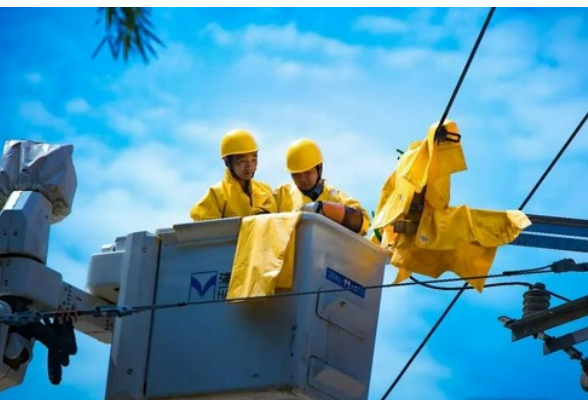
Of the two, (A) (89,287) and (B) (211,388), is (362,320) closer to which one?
(B) (211,388)

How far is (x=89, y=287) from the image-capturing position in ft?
35.7

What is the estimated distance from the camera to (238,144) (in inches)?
420

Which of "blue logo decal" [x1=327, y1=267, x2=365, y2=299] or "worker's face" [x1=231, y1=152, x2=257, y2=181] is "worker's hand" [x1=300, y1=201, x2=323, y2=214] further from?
"worker's face" [x1=231, y1=152, x2=257, y2=181]

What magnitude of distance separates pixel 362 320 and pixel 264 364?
35.0 inches

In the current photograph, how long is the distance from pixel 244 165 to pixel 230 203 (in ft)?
1.20

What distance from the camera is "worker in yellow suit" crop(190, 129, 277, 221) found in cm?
1042

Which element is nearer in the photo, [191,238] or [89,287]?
[191,238]

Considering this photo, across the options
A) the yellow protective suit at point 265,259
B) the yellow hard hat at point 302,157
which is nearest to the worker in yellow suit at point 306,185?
the yellow hard hat at point 302,157

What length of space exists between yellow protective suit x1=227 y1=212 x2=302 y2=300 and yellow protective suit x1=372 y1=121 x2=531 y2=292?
0.69 m

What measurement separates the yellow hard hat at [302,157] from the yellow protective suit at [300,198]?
152mm

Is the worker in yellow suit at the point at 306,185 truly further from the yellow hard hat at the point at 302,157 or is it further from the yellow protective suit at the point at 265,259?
the yellow protective suit at the point at 265,259

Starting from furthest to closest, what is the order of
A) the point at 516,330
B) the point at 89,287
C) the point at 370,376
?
the point at 89,287
the point at 370,376
the point at 516,330
